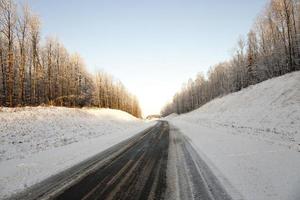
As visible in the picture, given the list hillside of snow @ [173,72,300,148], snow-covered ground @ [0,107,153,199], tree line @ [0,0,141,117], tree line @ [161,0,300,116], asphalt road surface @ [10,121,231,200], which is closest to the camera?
asphalt road surface @ [10,121,231,200]

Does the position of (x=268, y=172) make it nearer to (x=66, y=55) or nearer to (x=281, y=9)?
(x=281, y=9)

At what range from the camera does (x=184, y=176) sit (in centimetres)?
533

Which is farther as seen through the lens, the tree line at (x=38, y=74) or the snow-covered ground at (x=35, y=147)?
the tree line at (x=38, y=74)

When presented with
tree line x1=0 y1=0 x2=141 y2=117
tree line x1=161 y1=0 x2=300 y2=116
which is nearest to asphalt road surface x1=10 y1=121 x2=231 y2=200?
tree line x1=0 y1=0 x2=141 y2=117

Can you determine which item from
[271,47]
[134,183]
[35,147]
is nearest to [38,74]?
[35,147]

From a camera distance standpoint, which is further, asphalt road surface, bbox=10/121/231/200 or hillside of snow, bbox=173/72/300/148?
hillside of snow, bbox=173/72/300/148

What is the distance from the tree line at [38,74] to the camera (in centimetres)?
2247

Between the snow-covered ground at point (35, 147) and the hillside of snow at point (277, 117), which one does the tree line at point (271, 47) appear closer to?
the hillside of snow at point (277, 117)

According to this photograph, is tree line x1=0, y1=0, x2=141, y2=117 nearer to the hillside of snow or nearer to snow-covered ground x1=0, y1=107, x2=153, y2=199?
snow-covered ground x1=0, y1=107, x2=153, y2=199

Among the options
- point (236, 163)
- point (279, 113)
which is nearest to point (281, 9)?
point (279, 113)

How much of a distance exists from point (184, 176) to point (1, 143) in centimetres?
1146

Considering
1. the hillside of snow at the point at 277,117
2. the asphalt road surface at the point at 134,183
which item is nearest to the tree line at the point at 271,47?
the hillside of snow at the point at 277,117

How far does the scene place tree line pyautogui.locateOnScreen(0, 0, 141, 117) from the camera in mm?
22469

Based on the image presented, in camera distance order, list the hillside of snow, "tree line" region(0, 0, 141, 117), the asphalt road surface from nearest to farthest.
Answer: the asphalt road surface, the hillside of snow, "tree line" region(0, 0, 141, 117)
